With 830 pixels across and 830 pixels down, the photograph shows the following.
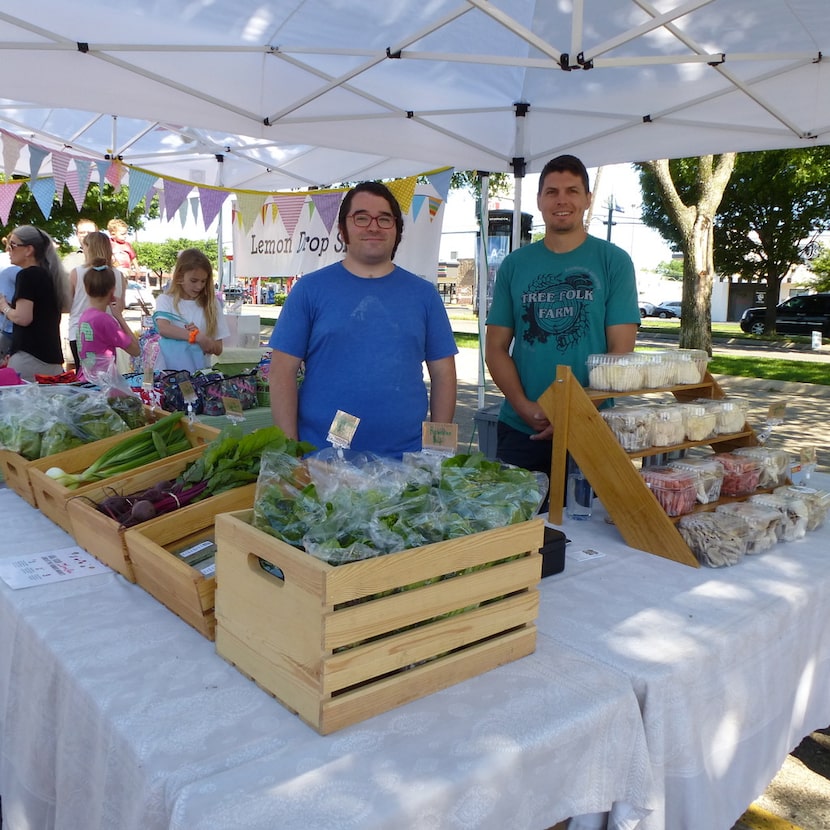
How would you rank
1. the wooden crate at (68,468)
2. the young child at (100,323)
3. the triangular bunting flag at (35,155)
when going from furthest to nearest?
the triangular bunting flag at (35,155), the young child at (100,323), the wooden crate at (68,468)

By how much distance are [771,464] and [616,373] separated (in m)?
0.61

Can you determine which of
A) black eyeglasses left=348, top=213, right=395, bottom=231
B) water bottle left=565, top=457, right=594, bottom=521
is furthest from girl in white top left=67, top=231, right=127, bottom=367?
water bottle left=565, top=457, right=594, bottom=521

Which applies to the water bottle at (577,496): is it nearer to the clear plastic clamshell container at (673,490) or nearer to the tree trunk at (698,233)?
the clear plastic clamshell container at (673,490)

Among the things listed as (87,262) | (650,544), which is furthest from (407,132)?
(650,544)

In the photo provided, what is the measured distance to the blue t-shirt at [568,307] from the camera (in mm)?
2479

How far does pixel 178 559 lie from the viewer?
55.7 inches

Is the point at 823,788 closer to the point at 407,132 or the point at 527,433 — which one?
the point at 527,433

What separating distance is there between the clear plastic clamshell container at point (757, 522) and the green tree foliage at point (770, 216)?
20791 millimetres

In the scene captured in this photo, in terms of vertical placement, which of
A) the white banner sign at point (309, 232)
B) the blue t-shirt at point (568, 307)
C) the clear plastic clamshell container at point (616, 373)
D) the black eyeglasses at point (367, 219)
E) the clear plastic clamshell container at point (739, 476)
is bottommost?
the clear plastic clamshell container at point (739, 476)

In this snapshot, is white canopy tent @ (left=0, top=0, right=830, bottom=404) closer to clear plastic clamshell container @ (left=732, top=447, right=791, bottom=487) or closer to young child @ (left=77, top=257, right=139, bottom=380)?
young child @ (left=77, top=257, right=139, bottom=380)

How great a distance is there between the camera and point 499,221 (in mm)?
8547

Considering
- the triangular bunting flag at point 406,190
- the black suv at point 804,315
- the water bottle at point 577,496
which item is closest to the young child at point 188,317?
the triangular bunting flag at point 406,190

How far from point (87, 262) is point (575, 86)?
4024mm

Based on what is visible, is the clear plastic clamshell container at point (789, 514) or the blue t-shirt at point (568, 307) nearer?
the clear plastic clamshell container at point (789, 514)
